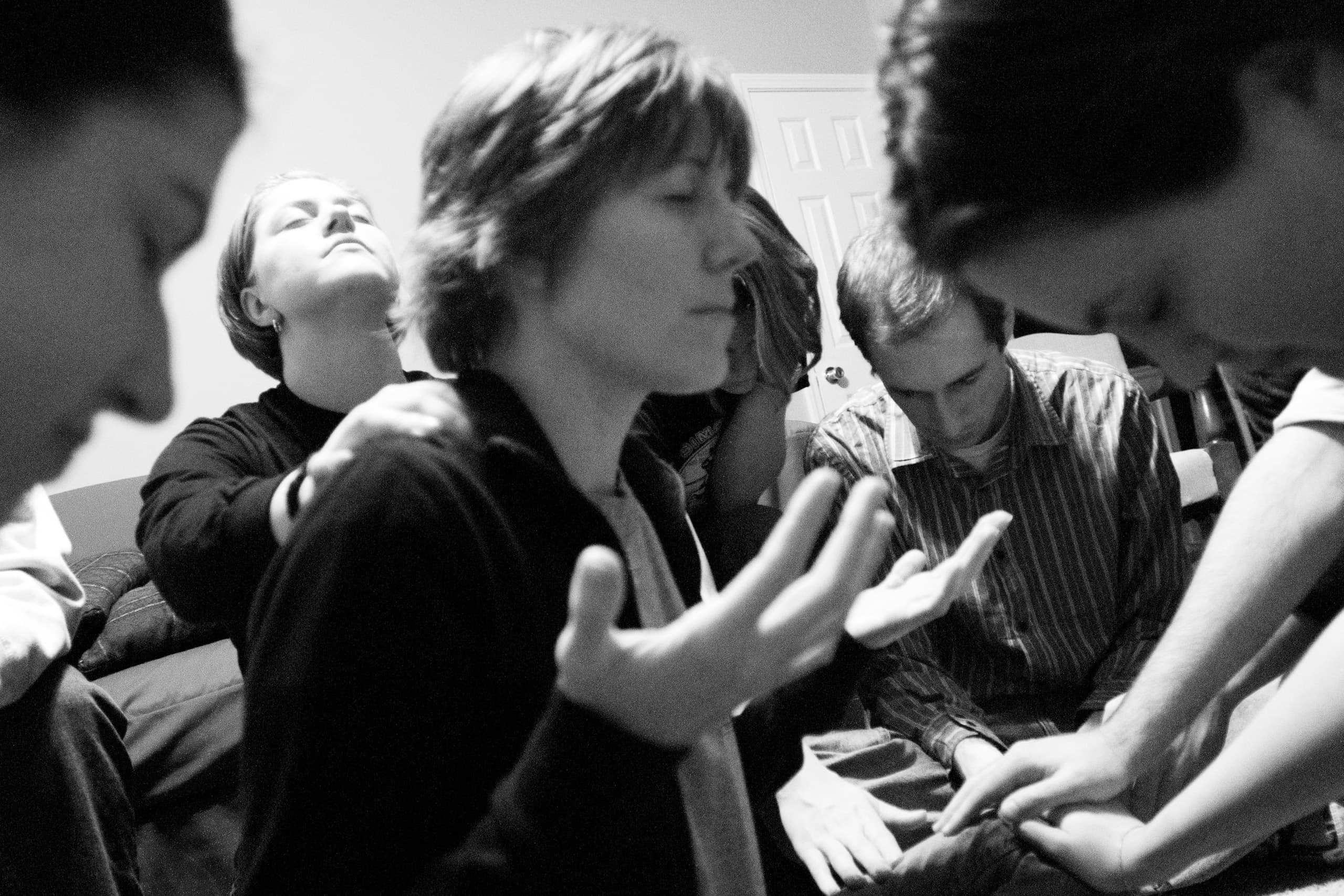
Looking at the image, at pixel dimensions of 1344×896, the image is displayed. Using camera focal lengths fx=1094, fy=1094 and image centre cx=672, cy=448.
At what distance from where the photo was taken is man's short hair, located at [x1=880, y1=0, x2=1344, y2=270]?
0.43 m

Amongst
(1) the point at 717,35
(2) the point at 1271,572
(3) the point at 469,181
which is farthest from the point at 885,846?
(1) the point at 717,35

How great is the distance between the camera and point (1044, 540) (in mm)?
1125

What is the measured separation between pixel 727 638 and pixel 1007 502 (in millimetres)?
850

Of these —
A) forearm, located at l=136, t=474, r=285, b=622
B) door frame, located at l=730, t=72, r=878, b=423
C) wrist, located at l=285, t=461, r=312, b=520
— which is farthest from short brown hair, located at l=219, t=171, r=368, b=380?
door frame, located at l=730, t=72, r=878, b=423

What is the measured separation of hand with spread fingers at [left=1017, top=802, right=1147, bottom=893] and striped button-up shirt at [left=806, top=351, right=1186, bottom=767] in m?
0.32

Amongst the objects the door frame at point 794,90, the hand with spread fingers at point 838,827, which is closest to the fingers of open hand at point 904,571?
the hand with spread fingers at point 838,827

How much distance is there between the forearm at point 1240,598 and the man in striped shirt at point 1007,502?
1.01 ft

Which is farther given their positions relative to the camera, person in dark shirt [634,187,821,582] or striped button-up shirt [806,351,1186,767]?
striped button-up shirt [806,351,1186,767]

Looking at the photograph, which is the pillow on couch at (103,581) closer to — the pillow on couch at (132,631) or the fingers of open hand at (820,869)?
the pillow on couch at (132,631)

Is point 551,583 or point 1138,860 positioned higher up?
point 551,583

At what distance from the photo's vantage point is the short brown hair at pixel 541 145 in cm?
49

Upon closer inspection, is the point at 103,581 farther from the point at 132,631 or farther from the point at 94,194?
the point at 94,194

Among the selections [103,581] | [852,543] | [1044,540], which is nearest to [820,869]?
[1044,540]

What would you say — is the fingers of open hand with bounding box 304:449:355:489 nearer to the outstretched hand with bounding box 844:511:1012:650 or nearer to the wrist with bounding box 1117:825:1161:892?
the outstretched hand with bounding box 844:511:1012:650
